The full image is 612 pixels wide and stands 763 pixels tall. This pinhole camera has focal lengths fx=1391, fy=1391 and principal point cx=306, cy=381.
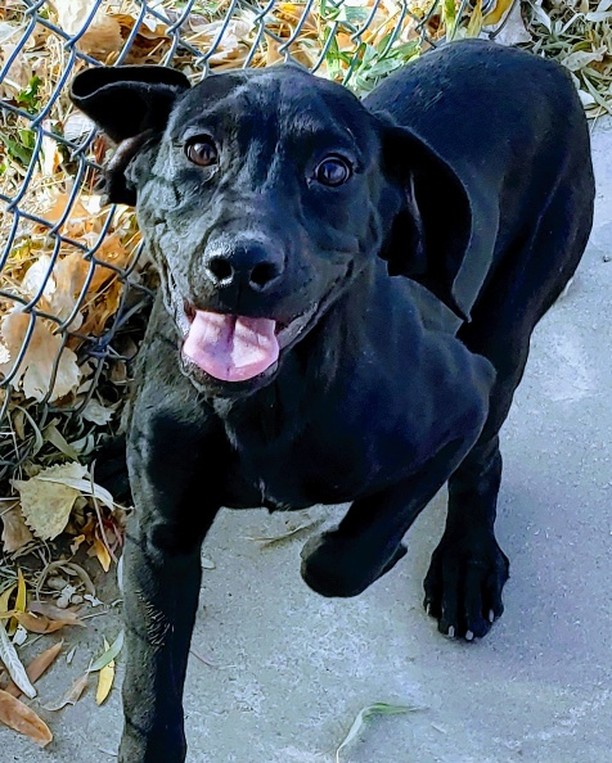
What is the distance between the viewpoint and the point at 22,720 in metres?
2.66

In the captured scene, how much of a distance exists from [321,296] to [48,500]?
120 cm

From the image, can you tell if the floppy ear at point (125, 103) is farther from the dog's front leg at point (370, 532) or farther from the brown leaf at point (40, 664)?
the brown leaf at point (40, 664)

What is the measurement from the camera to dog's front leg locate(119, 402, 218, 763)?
2.23 meters

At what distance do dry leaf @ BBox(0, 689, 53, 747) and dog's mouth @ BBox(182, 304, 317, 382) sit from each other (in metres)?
1.04

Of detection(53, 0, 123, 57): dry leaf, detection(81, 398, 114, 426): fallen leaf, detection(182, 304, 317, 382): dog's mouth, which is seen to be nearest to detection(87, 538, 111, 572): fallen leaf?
detection(81, 398, 114, 426): fallen leaf

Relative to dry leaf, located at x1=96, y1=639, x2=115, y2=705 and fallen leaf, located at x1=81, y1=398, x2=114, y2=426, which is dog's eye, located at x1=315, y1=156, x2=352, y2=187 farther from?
fallen leaf, located at x1=81, y1=398, x2=114, y2=426

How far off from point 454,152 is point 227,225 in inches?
36.0

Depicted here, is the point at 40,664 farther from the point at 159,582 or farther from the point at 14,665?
the point at 159,582

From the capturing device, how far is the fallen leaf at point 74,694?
2.70 metres

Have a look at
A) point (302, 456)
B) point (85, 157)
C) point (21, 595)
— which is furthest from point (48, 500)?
point (302, 456)

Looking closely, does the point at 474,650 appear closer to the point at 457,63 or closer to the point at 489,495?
the point at 489,495

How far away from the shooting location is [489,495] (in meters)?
2.93

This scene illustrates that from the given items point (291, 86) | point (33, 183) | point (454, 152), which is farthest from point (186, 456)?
point (33, 183)

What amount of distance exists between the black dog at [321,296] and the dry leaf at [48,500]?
61 cm
